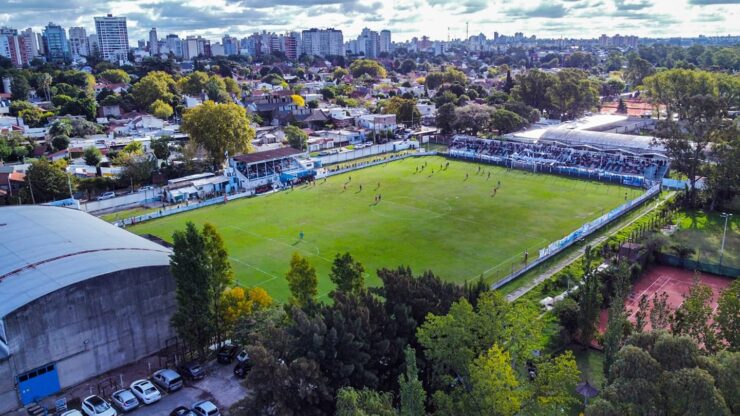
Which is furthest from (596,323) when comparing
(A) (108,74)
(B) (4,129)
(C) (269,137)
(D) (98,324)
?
(A) (108,74)

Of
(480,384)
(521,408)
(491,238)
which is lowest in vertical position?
(491,238)

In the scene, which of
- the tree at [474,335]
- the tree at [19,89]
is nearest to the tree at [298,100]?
the tree at [19,89]

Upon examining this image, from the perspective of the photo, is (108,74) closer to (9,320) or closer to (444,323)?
(9,320)

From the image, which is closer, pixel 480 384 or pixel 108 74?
pixel 480 384

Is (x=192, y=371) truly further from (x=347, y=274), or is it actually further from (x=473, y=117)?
(x=473, y=117)

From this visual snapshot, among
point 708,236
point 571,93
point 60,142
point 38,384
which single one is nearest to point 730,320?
point 708,236

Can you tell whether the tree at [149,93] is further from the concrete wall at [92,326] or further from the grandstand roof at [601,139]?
the concrete wall at [92,326]

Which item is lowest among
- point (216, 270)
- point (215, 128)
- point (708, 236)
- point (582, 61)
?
point (708, 236)
